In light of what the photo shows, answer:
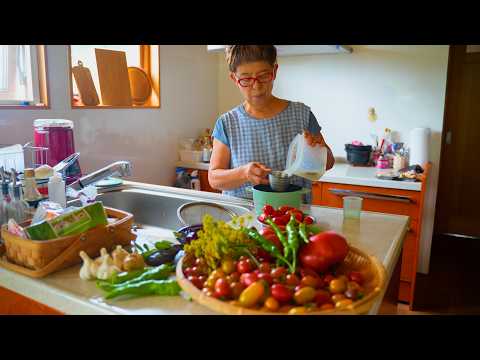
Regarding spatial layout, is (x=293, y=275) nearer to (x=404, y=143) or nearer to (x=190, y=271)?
(x=190, y=271)

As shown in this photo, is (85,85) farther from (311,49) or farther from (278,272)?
(278,272)

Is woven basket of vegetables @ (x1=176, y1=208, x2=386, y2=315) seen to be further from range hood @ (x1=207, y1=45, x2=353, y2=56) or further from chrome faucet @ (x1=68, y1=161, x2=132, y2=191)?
range hood @ (x1=207, y1=45, x2=353, y2=56)

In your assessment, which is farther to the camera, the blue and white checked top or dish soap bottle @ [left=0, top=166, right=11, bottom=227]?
the blue and white checked top

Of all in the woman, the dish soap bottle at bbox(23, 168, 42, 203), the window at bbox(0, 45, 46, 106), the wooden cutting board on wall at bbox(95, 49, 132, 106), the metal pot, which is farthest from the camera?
the wooden cutting board on wall at bbox(95, 49, 132, 106)

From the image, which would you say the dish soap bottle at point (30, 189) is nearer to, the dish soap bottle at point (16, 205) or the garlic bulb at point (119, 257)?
the dish soap bottle at point (16, 205)

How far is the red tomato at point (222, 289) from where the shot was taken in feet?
2.43

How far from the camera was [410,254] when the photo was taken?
7.85ft

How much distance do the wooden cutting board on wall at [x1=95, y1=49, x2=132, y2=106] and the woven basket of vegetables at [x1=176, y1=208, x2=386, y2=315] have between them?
1.69 meters

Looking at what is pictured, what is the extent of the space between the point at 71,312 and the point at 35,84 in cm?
150

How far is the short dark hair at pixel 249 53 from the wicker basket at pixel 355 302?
2.41 ft

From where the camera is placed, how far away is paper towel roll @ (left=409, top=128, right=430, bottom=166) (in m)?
2.62

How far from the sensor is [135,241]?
3.69ft

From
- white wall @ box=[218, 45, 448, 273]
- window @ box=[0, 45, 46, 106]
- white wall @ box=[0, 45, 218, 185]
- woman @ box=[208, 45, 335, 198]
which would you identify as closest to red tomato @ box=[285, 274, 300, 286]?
woman @ box=[208, 45, 335, 198]
